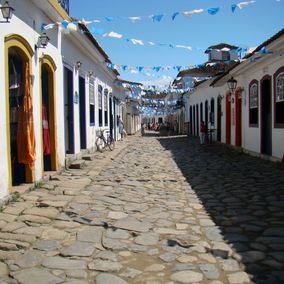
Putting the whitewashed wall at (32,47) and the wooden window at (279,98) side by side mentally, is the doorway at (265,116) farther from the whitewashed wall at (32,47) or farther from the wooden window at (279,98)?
the whitewashed wall at (32,47)

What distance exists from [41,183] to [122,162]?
5023mm

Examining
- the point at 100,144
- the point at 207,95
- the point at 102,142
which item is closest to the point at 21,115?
the point at 100,144

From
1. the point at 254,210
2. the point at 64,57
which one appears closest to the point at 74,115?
the point at 64,57

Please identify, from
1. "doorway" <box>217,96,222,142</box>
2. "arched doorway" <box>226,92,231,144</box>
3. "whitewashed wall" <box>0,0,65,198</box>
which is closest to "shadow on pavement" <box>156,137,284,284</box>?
"whitewashed wall" <box>0,0,65,198</box>

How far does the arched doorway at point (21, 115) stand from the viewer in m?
7.07

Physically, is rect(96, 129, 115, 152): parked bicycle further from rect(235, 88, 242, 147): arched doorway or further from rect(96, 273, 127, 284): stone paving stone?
rect(96, 273, 127, 284): stone paving stone

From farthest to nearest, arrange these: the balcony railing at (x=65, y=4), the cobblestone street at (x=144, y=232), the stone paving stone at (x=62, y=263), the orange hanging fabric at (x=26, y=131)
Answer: the balcony railing at (x=65, y=4), the orange hanging fabric at (x=26, y=131), the stone paving stone at (x=62, y=263), the cobblestone street at (x=144, y=232)

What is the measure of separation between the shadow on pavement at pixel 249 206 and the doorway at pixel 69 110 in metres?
3.24

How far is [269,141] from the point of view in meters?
13.0

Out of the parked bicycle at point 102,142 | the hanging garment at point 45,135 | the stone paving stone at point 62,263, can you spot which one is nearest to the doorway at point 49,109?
the hanging garment at point 45,135

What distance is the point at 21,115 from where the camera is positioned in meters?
7.07

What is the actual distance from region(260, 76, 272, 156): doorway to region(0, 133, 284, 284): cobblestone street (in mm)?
4432

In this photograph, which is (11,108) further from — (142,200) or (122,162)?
(122,162)

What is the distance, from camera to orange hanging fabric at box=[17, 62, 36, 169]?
7.06 metres
